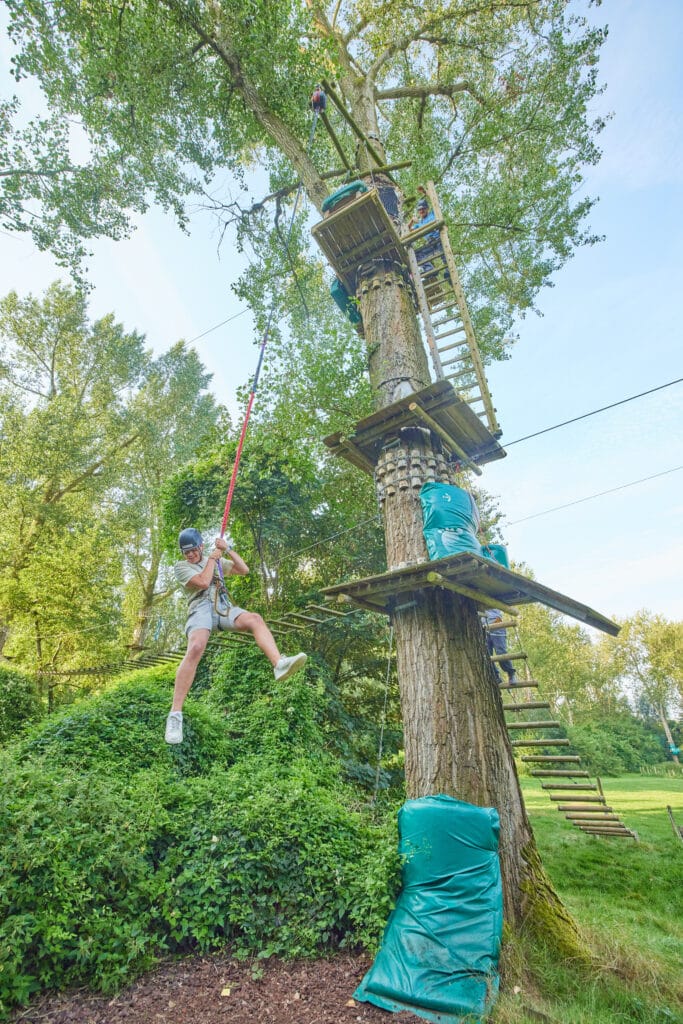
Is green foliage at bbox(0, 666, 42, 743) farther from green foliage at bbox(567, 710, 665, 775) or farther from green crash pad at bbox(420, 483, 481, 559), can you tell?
green foliage at bbox(567, 710, 665, 775)

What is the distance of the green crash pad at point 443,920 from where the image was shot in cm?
278

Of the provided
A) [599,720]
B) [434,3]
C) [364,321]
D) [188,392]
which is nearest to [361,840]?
[364,321]

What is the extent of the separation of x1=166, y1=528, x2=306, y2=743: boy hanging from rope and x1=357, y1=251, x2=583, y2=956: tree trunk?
1.23 metres

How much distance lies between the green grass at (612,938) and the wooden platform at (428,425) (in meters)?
4.07

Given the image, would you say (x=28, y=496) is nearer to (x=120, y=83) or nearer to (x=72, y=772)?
(x=120, y=83)

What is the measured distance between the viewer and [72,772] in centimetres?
409

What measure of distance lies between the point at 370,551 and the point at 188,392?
13.7 meters

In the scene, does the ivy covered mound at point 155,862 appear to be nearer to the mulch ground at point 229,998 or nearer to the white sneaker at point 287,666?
the mulch ground at point 229,998

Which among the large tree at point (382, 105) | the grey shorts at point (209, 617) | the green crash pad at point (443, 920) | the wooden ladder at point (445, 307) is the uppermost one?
the large tree at point (382, 105)

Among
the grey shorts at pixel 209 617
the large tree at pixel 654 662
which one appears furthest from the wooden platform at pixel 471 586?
the large tree at pixel 654 662

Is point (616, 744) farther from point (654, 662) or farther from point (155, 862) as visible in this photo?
point (155, 862)

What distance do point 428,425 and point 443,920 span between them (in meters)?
3.83

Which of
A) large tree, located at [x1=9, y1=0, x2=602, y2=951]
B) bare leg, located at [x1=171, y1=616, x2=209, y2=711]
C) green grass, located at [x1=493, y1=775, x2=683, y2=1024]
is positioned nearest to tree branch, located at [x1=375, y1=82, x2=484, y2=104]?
large tree, located at [x1=9, y1=0, x2=602, y2=951]

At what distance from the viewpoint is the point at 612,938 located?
3.44m
